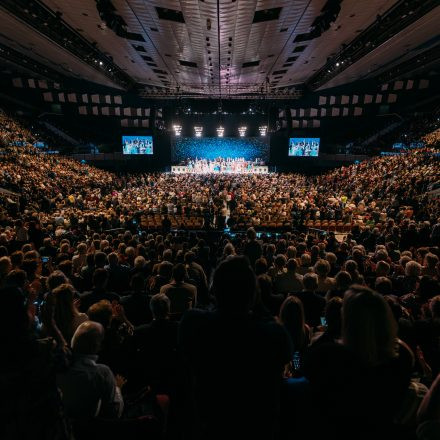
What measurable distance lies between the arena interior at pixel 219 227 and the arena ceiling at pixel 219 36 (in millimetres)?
133

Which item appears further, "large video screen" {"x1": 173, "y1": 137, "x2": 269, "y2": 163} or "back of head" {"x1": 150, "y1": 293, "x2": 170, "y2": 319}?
"large video screen" {"x1": 173, "y1": 137, "x2": 269, "y2": 163}

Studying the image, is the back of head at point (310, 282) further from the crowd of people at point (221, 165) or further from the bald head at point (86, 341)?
the crowd of people at point (221, 165)

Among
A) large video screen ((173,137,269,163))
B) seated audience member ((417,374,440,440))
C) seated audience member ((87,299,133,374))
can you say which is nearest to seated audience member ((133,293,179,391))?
seated audience member ((87,299,133,374))

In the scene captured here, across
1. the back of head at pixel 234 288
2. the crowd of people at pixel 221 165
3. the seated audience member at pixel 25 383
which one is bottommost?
the seated audience member at pixel 25 383

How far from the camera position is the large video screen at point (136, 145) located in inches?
1230

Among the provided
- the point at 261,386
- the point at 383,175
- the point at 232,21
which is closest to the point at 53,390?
the point at 261,386

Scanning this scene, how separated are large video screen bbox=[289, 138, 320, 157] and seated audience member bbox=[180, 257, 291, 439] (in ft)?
103

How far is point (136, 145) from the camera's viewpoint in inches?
1230

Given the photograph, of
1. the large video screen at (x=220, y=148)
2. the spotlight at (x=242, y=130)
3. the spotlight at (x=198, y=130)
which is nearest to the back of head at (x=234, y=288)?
the spotlight at (x=198, y=130)

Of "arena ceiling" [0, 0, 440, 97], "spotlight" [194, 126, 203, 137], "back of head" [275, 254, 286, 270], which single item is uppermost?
"arena ceiling" [0, 0, 440, 97]

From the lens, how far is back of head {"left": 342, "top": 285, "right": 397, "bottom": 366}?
1.40 metres

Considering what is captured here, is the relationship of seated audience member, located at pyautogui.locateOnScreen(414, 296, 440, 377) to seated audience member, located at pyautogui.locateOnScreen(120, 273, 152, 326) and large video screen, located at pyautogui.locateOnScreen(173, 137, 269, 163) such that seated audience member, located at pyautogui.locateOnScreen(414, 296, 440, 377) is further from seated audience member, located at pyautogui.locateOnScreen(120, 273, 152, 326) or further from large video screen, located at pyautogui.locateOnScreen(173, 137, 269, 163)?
large video screen, located at pyautogui.locateOnScreen(173, 137, 269, 163)

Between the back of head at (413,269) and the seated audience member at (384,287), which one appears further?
the back of head at (413,269)

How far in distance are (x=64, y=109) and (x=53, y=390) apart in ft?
115
